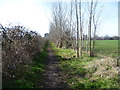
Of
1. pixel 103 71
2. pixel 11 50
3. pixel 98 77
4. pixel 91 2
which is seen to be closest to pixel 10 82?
pixel 11 50

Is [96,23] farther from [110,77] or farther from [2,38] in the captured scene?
[2,38]

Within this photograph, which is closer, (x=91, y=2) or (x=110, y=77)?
(x=110, y=77)

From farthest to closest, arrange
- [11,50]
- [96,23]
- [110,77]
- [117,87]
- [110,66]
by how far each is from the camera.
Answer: [96,23]
[110,66]
[110,77]
[11,50]
[117,87]

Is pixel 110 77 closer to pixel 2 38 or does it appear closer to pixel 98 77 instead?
pixel 98 77

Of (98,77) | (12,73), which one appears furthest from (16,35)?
(98,77)

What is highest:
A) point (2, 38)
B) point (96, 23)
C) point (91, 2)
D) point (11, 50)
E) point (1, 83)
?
point (91, 2)

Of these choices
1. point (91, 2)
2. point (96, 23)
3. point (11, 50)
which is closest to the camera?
point (11, 50)

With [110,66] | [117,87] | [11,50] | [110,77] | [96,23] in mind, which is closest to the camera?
[117,87]

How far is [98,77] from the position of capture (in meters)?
6.92

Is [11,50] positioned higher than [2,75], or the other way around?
[11,50]

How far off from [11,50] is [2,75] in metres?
1.14

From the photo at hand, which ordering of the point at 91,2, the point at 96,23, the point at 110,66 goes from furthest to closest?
1. the point at 96,23
2. the point at 91,2
3. the point at 110,66

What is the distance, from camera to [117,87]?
571 centimetres

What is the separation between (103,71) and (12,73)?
4.59 m
